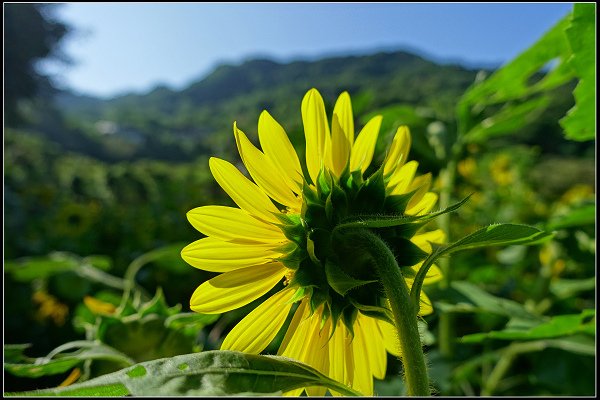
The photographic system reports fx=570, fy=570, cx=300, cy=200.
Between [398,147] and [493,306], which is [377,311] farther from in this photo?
[493,306]

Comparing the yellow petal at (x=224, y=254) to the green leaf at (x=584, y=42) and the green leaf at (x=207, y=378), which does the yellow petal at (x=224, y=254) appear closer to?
the green leaf at (x=207, y=378)

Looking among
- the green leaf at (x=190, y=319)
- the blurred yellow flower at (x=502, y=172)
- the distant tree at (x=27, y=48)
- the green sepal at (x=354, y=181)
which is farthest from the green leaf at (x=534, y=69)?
the distant tree at (x=27, y=48)

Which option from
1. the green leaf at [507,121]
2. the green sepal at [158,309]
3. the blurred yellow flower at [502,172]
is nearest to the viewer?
the green sepal at [158,309]

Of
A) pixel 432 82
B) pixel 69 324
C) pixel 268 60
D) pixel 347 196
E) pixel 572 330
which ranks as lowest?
pixel 69 324

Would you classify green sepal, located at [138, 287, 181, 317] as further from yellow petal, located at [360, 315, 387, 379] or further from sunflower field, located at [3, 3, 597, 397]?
yellow petal, located at [360, 315, 387, 379]

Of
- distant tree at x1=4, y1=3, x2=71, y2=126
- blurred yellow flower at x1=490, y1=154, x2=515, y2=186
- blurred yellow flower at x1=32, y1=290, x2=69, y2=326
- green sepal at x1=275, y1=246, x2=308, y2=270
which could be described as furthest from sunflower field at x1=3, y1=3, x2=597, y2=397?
distant tree at x1=4, y1=3, x2=71, y2=126

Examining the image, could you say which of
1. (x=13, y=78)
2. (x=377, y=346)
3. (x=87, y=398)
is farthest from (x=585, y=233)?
(x=13, y=78)

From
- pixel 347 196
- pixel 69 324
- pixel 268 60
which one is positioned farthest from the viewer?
pixel 268 60

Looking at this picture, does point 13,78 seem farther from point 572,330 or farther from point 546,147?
point 572,330
